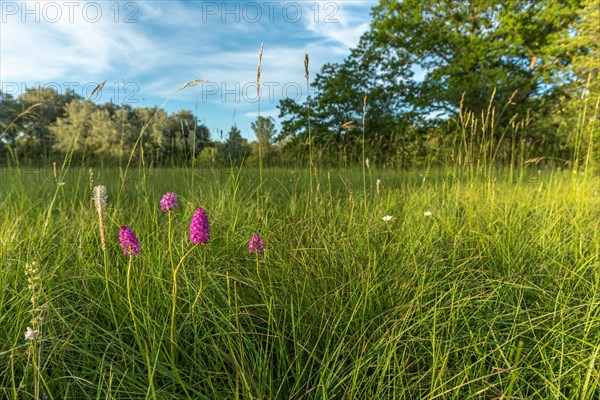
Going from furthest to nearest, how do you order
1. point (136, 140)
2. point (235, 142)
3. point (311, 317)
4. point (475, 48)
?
point (475, 48) → point (235, 142) → point (136, 140) → point (311, 317)

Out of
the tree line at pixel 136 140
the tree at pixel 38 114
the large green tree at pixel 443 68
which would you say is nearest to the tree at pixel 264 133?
the tree line at pixel 136 140

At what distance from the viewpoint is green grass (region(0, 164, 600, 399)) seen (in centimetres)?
98

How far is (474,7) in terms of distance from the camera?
14789 mm

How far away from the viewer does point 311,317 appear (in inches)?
49.8

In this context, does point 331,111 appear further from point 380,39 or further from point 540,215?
point 540,215

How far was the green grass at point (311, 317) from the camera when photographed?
3.21 feet

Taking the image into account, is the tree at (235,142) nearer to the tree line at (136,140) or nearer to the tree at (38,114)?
the tree line at (136,140)

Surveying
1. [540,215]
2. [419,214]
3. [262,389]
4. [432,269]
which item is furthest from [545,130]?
[262,389]

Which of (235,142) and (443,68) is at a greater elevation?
(443,68)

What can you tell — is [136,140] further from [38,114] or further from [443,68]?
[443,68]

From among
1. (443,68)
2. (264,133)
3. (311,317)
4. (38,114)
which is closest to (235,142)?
(264,133)

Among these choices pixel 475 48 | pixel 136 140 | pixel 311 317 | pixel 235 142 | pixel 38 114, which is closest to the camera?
pixel 311 317

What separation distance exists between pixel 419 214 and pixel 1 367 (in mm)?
2215

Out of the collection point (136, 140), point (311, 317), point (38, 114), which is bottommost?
point (311, 317)
